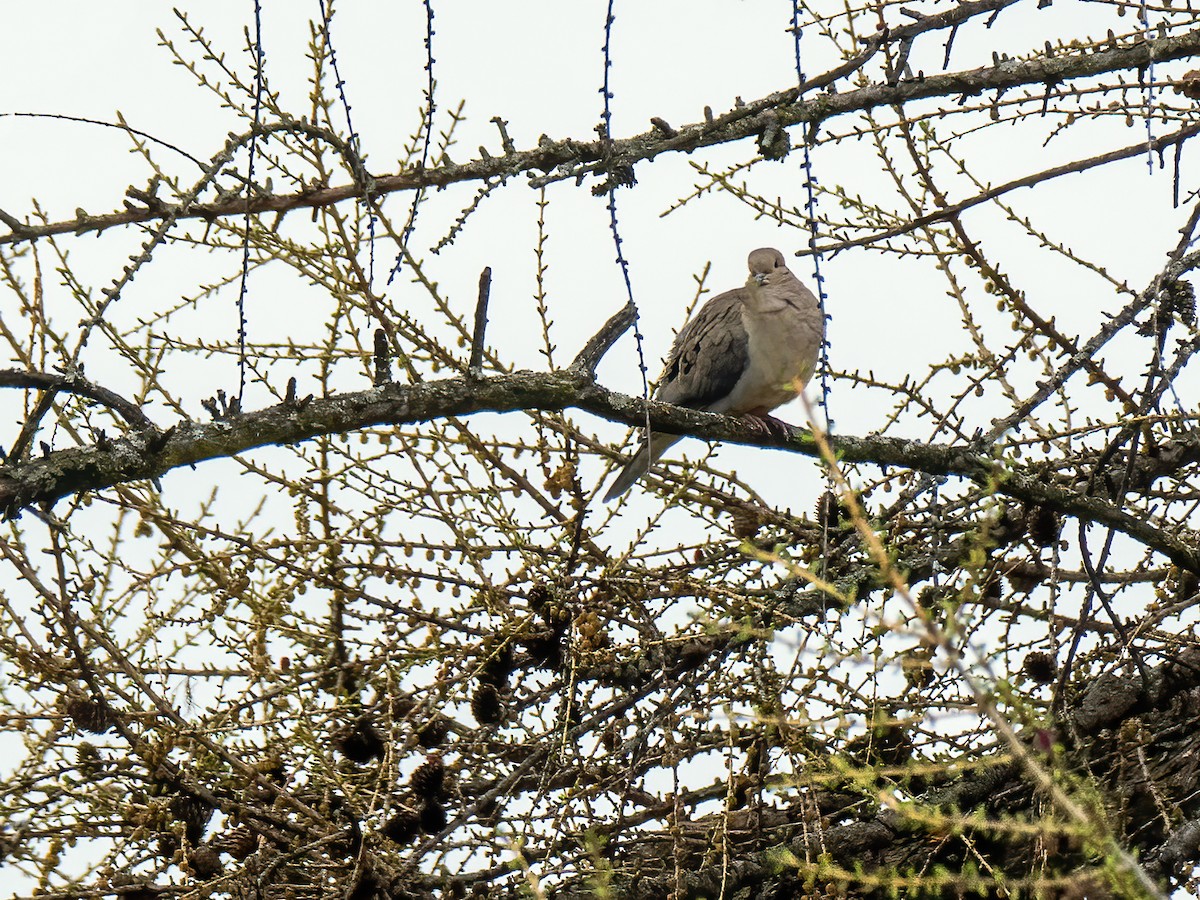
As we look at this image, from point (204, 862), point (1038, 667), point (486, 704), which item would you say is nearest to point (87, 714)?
point (204, 862)

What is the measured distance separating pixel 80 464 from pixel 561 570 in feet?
5.10

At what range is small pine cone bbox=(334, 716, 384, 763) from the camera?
412 centimetres

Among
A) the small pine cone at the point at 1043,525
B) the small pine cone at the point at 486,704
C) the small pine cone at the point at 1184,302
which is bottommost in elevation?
the small pine cone at the point at 486,704

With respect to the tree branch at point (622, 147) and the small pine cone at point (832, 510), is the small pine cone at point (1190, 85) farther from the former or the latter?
the small pine cone at point (832, 510)

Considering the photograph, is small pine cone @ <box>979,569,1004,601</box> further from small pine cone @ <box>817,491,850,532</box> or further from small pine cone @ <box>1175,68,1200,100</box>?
small pine cone @ <box>1175,68,1200,100</box>

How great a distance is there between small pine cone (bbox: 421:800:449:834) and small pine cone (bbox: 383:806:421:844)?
0.6 inches

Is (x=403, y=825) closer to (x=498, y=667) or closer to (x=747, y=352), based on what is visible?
(x=498, y=667)

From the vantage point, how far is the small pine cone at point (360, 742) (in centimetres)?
412

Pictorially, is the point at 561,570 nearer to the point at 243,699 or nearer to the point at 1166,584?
the point at 243,699

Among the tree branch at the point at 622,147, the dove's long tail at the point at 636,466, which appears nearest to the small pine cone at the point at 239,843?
the dove's long tail at the point at 636,466

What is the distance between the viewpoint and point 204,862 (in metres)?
3.91

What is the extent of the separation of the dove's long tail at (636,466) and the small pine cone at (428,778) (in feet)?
3.26

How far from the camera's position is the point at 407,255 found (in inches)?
136

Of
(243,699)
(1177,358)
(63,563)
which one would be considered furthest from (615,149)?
(243,699)
